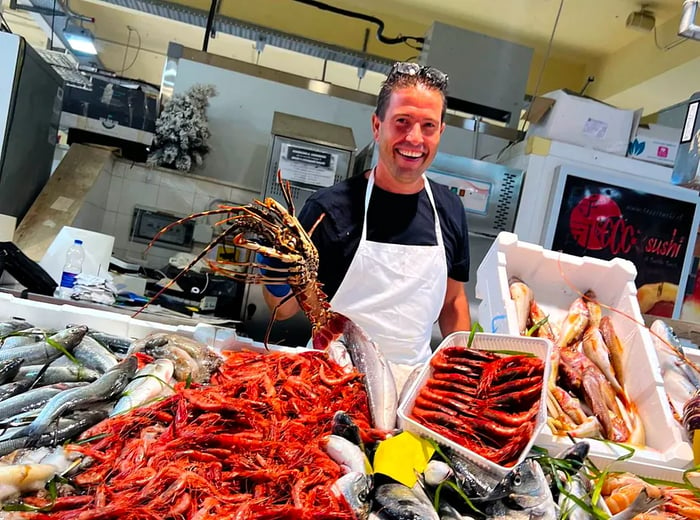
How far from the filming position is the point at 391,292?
88.1 inches

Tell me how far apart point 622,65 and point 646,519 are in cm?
676

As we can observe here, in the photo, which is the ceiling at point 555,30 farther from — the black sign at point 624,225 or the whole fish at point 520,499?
the whole fish at point 520,499

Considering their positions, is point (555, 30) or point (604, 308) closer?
point (604, 308)

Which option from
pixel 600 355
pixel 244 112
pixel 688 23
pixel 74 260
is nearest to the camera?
pixel 600 355

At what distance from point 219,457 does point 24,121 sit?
3532 millimetres

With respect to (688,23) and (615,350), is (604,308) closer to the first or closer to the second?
(615,350)

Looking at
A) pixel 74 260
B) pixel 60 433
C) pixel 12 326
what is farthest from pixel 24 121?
pixel 60 433

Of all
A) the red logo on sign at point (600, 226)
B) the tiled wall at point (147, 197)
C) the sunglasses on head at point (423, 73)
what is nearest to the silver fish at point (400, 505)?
the sunglasses on head at point (423, 73)

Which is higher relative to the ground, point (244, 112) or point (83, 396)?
point (244, 112)

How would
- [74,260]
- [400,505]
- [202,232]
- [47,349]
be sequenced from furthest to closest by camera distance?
[202,232], [74,260], [47,349], [400,505]

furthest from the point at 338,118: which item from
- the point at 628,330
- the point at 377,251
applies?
the point at 628,330

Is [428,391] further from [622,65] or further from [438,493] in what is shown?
[622,65]

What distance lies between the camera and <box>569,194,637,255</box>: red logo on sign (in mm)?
4176

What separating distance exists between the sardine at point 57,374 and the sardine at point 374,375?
0.70 m
